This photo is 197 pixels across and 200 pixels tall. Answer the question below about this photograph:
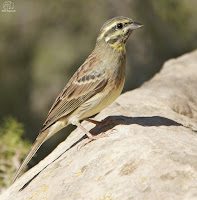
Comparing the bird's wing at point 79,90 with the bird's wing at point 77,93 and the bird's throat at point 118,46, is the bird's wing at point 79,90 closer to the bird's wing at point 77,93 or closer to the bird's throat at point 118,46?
the bird's wing at point 77,93

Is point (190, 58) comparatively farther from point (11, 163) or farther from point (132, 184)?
point (132, 184)

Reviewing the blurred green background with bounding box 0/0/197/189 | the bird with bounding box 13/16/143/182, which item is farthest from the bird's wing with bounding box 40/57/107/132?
the blurred green background with bounding box 0/0/197/189

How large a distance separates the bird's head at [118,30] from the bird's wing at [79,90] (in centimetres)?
34

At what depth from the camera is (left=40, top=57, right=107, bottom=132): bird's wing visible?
5.71m

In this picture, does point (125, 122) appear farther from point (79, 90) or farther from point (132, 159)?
point (132, 159)

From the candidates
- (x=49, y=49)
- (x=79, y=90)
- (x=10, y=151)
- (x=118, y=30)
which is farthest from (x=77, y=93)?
(x=49, y=49)

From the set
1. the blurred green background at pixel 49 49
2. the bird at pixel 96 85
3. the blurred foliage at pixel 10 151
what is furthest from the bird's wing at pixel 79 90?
the blurred green background at pixel 49 49

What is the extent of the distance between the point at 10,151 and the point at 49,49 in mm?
5400

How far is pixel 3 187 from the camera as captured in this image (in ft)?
19.9

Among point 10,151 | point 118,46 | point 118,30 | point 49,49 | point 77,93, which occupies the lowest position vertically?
point 10,151

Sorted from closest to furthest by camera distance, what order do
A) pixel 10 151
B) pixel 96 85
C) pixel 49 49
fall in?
pixel 96 85 < pixel 10 151 < pixel 49 49

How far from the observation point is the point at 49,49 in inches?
438

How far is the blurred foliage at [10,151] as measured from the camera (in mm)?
5945

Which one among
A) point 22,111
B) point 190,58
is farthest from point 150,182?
point 22,111
